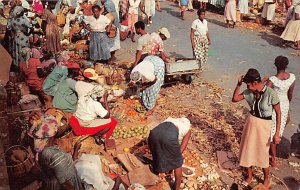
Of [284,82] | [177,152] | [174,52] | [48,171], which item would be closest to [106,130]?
[177,152]

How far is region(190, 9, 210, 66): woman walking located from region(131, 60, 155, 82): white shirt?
94.0 inches

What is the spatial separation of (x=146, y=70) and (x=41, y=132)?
8.87ft

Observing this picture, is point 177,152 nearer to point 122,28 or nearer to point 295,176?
point 295,176

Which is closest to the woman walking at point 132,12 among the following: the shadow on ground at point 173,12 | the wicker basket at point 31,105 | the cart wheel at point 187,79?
the shadow on ground at point 173,12

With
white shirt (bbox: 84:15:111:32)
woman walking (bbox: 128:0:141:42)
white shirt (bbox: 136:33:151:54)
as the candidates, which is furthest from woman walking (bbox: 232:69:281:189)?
woman walking (bbox: 128:0:141:42)

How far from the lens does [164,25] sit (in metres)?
16.5

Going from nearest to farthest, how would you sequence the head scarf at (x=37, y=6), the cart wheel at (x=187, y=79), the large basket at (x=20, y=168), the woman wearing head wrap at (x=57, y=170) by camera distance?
1. the woman wearing head wrap at (x=57, y=170)
2. the large basket at (x=20, y=168)
3. the cart wheel at (x=187, y=79)
4. the head scarf at (x=37, y=6)

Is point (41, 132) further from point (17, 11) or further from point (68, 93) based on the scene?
point (17, 11)

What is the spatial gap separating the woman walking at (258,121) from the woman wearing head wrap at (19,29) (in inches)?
262

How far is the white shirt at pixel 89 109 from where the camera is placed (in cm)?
686

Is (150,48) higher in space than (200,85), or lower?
higher

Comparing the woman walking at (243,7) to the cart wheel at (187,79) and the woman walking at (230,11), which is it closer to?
the woman walking at (230,11)

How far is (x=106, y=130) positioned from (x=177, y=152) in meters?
2.04

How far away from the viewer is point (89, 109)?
6867 millimetres
